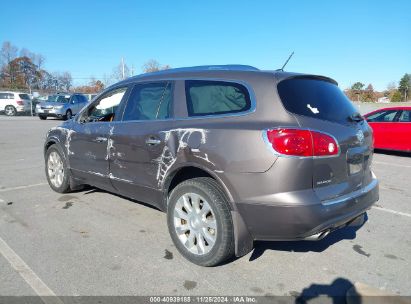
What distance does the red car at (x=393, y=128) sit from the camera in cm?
1016

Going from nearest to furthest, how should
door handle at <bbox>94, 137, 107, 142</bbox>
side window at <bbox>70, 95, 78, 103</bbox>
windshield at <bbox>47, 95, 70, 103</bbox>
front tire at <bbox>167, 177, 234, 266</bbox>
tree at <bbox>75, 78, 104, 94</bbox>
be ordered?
front tire at <bbox>167, 177, 234, 266</bbox>
door handle at <bbox>94, 137, 107, 142</bbox>
windshield at <bbox>47, 95, 70, 103</bbox>
side window at <bbox>70, 95, 78, 103</bbox>
tree at <bbox>75, 78, 104, 94</bbox>

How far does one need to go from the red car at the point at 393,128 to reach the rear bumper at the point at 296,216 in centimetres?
843

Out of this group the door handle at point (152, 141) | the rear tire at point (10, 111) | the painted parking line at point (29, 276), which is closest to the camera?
the painted parking line at point (29, 276)

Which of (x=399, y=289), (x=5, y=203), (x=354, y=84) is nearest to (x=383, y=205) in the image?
(x=399, y=289)

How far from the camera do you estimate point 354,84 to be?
289 feet

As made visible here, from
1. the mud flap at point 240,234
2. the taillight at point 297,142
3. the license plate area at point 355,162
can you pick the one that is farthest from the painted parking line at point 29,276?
the license plate area at point 355,162

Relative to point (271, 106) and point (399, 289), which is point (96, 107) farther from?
point (399, 289)

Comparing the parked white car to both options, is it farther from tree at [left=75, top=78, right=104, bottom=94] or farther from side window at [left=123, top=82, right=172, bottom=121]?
tree at [left=75, top=78, right=104, bottom=94]

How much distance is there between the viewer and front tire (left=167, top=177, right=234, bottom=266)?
9.91 feet

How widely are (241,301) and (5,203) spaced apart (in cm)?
387

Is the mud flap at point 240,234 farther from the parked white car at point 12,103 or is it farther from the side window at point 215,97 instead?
the parked white car at point 12,103

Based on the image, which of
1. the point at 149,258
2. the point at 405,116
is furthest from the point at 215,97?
the point at 405,116

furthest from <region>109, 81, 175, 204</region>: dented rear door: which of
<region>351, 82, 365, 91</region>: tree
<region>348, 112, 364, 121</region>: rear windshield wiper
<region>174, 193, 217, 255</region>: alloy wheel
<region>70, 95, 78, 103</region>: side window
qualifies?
<region>351, 82, 365, 91</region>: tree

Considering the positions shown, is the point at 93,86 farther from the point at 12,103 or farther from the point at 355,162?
the point at 355,162
